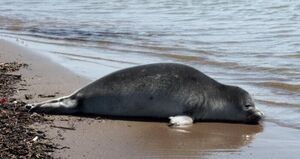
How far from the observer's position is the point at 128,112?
4945mm

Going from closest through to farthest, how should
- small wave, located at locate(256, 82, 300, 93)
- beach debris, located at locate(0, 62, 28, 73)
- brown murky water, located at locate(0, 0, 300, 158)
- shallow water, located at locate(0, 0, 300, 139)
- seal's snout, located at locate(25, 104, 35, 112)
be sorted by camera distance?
1. seal's snout, located at locate(25, 104, 35, 112)
2. small wave, located at locate(256, 82, 300, 93)
3. beach debris, located at locate(0, 62, 28, 73)
4. brown murky water, located at locate(0, 0, 300, 158)
5. shallow water, located at locate(0, 0, 300, 139)

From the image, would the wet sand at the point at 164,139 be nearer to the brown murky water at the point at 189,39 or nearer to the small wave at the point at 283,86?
the brown murky water at the point at 189,39

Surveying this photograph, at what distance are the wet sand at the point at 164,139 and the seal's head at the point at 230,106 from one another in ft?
0.48

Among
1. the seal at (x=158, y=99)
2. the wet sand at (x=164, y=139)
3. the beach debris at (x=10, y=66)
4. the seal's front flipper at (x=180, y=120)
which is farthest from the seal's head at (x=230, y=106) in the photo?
the beach debris at (x=10, y=66)

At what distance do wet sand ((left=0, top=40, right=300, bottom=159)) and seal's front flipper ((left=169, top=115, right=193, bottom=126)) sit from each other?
0.06 meters

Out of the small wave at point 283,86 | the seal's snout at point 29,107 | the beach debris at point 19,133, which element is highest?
the seal's snout at point 29,107

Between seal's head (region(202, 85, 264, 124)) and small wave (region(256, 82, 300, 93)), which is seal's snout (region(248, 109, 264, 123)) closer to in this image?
seal's head (region(202, 85, 264, 124))

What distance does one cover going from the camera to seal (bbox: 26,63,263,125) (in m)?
4.91

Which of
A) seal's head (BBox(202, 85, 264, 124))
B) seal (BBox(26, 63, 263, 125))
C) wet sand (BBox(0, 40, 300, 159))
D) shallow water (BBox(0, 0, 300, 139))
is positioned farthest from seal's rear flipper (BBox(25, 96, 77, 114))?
shallow water (BBox(0, 0, 300, 139))

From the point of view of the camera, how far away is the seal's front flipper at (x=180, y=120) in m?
4.67

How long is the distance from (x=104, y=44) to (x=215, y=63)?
3057mm

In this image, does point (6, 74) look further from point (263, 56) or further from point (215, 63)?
point (263, 56)

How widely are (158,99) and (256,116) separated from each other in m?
0.79

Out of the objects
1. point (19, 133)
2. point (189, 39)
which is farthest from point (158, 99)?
point (189, 39)
